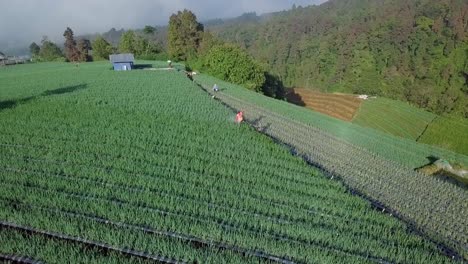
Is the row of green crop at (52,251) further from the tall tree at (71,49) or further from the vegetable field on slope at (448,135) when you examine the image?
the tall tree at (71,49)

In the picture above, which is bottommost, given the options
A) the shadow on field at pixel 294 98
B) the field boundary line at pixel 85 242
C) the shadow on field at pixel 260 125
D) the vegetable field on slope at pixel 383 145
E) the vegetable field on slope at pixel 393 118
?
the vegetable field on slope at pixel 393 118

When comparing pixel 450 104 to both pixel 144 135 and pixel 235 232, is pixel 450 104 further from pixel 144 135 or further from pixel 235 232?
pixel 235 232

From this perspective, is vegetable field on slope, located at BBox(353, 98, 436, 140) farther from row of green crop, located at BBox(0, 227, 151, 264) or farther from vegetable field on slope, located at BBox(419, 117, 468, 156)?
row of green crop, located at BBox(0, 227, 151, 264)

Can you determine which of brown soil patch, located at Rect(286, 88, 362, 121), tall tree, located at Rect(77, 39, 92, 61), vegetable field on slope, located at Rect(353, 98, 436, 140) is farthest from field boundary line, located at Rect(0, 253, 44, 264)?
tall tree, located at Rect(77, 39, 92, 61)

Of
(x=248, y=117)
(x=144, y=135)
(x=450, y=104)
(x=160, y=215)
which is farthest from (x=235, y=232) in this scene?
(x=450, y=104)

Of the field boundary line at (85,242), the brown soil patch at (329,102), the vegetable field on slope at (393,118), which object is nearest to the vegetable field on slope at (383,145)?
the vegetable field on slope at (393,118)

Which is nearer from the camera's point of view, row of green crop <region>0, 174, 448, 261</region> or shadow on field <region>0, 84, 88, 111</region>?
row of green crop <region>0, 174, 448, 261</region>
